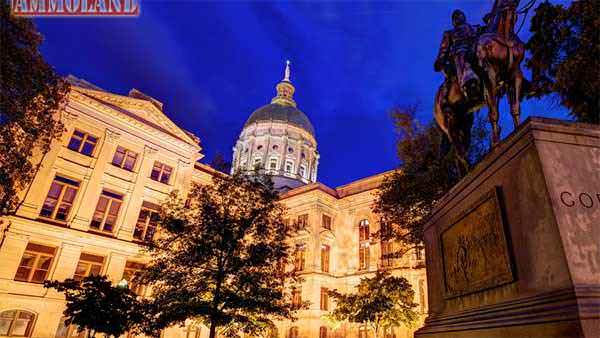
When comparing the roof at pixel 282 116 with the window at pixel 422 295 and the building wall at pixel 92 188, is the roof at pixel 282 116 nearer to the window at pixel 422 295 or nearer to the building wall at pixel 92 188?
the building wall at pixel 92 188

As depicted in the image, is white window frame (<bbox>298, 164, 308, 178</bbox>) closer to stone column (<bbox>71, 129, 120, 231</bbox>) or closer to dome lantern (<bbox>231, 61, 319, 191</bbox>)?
dome lantern (<bbox>231, 61, 319, 191</bbox>)

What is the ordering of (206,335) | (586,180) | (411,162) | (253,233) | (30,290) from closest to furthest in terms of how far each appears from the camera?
(586,180) < (411,162) < (253,233) < (30,290) < (206,335)

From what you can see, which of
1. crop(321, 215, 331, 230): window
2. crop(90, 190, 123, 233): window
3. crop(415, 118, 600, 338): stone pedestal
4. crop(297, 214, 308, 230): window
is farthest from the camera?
crop(321, 215, 331, 230): window

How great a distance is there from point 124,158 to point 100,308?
17712mm

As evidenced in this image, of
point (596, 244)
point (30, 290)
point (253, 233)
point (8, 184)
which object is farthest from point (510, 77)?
point (30, 290)

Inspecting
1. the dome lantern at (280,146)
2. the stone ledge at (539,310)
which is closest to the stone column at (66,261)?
the stone ledge at (539,310)

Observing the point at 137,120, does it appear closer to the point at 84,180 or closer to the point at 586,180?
the point at 84,180

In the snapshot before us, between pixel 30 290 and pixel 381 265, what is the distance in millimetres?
28630

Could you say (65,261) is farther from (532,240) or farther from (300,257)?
(532,240)

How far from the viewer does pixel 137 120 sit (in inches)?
1141

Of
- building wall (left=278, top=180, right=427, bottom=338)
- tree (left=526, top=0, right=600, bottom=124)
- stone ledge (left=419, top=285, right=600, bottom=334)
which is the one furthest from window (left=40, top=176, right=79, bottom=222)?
tree (left=526, top=0, right=600, bottom=124)

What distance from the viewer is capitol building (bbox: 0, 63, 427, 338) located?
2144cm

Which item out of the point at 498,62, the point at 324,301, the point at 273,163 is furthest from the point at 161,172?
the point at 273,163

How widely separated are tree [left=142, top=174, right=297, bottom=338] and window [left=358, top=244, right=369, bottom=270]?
20.2 m
